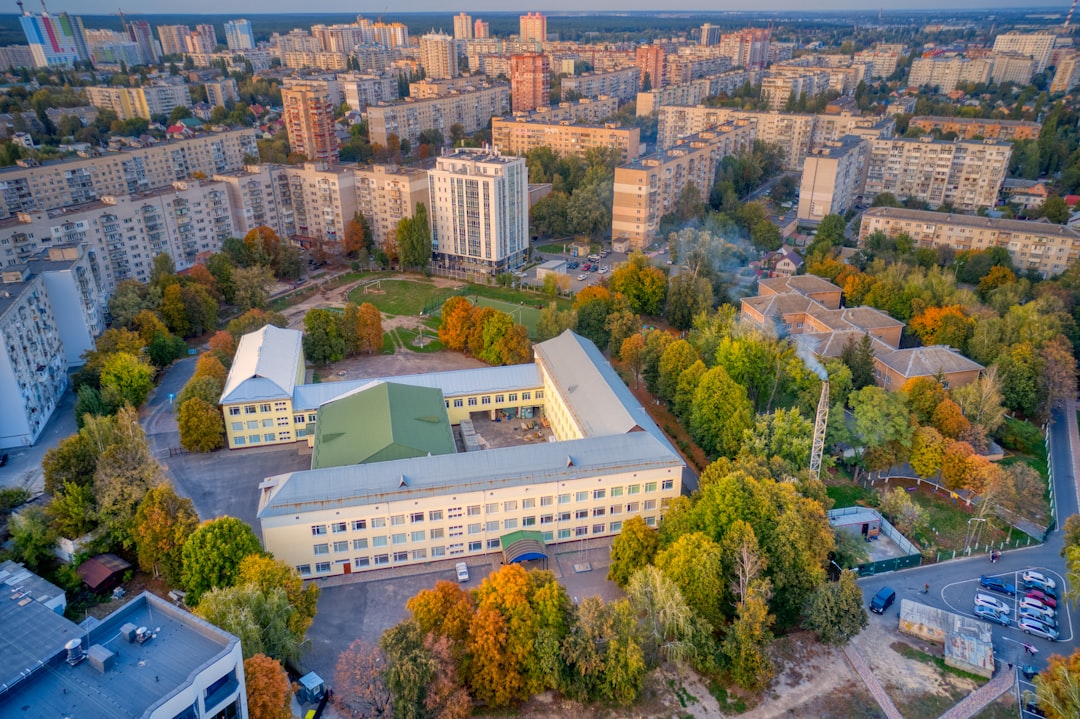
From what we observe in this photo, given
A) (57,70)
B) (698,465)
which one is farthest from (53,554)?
(57,70)

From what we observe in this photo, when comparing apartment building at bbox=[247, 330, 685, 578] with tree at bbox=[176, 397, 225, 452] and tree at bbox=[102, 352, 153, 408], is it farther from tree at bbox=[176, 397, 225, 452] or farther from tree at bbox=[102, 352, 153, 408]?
tree at bbox=[102, 352, 153, 408]

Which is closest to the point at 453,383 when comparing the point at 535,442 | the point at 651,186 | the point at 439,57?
the point at 535,442

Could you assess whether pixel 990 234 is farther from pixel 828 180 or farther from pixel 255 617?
pixel 255 617

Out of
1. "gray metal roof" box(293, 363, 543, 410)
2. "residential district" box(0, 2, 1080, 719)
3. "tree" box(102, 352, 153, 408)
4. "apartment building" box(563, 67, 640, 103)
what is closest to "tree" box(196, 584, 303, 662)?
"residential district" box(0, 2, 1080, 719)

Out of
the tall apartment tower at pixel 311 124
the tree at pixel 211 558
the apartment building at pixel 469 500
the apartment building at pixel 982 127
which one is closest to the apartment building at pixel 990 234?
the apartment building at pixel 982 127

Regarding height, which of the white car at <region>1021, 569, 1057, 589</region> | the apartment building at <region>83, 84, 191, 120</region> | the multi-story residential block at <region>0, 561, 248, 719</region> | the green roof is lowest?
the white car at <region>1021, 569, 1057, 589</region>

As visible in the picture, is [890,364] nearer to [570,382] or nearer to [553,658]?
[570,382]
